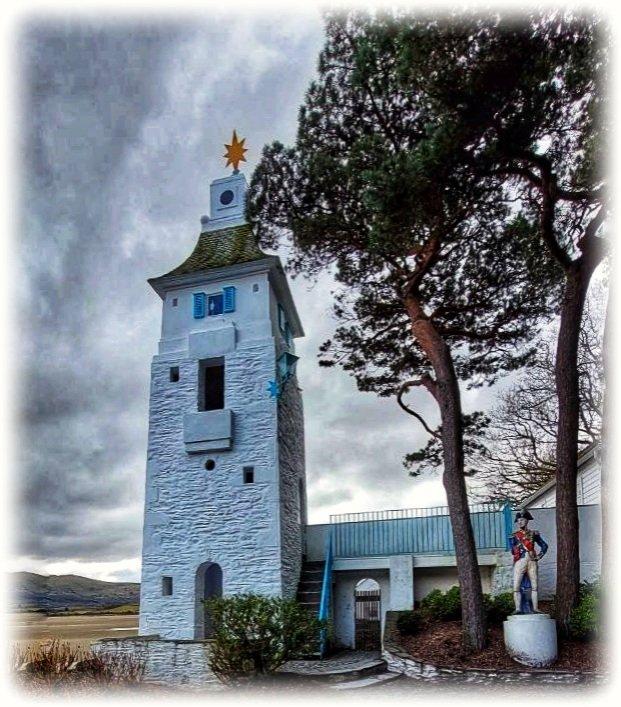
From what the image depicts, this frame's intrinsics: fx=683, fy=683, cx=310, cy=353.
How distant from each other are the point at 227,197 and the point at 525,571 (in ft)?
43.0

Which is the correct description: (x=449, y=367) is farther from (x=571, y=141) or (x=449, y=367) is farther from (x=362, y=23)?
(x=362, y=23)

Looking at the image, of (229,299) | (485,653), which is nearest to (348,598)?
(485,653)

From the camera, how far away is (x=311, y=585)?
55.1 feet

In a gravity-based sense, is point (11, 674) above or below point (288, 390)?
below

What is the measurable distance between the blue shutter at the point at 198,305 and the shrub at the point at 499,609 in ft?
32.1

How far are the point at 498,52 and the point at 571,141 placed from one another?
7.41ft

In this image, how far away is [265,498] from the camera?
52.5ft

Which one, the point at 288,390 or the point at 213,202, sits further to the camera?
the point at 213,202

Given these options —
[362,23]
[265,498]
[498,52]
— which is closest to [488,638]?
[265,498]

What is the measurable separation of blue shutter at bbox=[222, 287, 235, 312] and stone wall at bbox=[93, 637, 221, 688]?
800 centimetres

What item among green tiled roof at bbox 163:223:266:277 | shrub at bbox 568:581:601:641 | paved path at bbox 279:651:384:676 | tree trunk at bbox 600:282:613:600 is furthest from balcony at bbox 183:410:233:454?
tree trunk at bbox 600:282:613:600

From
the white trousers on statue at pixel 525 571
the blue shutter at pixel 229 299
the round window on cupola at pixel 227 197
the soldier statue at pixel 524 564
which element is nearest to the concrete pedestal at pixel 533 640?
the soldier statue at pixel 524 564

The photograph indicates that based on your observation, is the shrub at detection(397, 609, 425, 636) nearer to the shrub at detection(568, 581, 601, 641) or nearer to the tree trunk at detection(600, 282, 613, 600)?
the shrub at detection(568, 581, 601, 641)

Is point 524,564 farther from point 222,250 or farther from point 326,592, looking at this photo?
point 222,250
